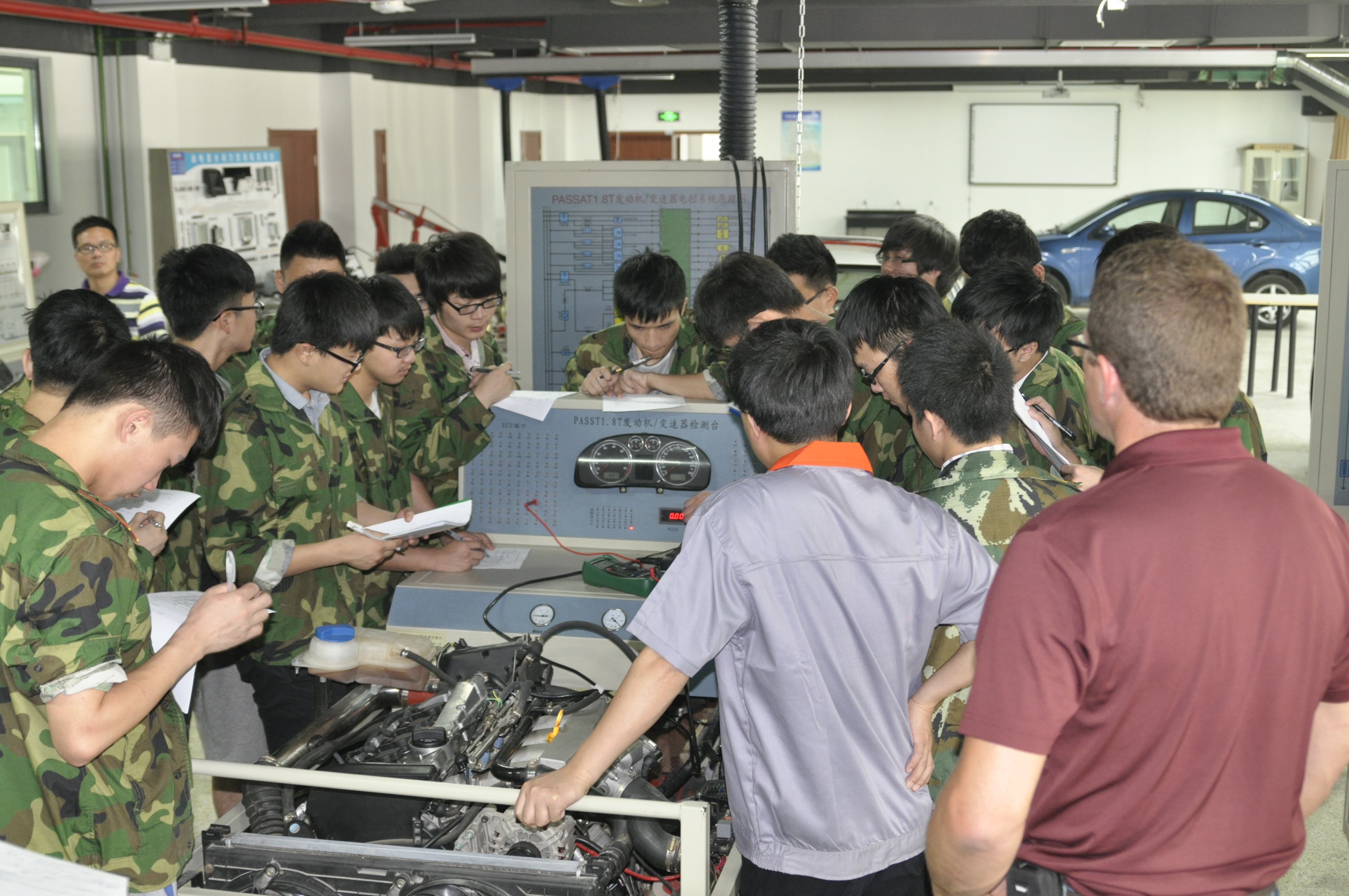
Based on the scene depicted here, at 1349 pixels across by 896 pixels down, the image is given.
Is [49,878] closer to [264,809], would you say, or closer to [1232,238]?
[264,809]

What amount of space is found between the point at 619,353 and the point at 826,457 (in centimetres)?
189

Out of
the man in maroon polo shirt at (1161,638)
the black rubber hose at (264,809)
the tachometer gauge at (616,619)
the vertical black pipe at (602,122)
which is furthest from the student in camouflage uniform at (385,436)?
the vertical black pipe at (602,122)

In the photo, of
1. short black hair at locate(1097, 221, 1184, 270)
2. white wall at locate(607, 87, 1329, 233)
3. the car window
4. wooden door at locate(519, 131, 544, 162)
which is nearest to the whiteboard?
white wall at locate(607, 87, 1329, 233)

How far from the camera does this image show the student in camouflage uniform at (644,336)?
3.08m

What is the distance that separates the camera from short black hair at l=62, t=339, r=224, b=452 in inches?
62.1

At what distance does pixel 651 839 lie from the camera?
6.02ft

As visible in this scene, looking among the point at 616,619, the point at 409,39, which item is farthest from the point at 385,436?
the point at 409,39

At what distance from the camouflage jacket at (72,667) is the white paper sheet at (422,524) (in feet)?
2.25

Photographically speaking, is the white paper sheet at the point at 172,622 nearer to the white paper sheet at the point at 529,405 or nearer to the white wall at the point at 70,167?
the white paper sheet at the point at 529,405

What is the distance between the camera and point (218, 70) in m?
9.00

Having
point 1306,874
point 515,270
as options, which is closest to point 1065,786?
point 1306,874

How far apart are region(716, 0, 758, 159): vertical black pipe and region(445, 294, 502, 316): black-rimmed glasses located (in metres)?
1.19

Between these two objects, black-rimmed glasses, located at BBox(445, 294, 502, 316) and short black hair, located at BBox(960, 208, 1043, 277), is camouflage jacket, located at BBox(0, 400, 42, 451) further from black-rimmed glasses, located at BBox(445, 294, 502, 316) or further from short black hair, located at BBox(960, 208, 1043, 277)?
short black hair, located at BBox(960, 208, 1043, 277)

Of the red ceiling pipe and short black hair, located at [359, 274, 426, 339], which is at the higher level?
the red ceiling pipe
